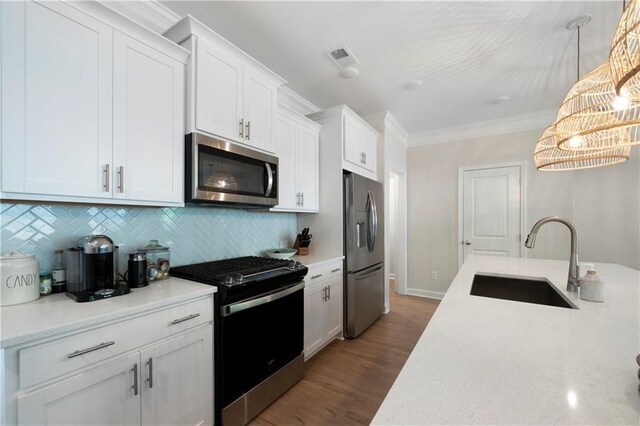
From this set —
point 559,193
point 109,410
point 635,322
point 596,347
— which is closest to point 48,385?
point 109,410

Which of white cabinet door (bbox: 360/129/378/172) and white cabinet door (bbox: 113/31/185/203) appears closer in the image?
white cabinet door (bbox: 113/31/185/203)

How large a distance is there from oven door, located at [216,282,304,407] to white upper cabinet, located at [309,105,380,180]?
1.62 metres

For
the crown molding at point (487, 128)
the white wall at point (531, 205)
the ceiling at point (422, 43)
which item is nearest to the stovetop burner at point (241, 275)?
the ceiling at point (422, 43)

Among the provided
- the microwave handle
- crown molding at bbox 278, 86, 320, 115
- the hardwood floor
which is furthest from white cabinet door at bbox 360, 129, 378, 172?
the hardwood floor

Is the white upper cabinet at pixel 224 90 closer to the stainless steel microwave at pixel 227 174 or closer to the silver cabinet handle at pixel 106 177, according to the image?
the stainless steel microwave at pixel 227 174

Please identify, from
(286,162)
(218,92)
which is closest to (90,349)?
(218,92)

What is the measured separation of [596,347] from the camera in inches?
33.3

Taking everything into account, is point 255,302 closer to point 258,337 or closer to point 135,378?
point 258,337

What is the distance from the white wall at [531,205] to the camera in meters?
3.43

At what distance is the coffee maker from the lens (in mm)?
1336

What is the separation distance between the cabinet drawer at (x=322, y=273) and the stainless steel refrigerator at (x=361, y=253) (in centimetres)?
16

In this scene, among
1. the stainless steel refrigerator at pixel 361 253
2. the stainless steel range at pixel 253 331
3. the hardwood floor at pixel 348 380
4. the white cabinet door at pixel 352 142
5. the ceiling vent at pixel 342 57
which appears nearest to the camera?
the stainless steel range at pixel 253 331

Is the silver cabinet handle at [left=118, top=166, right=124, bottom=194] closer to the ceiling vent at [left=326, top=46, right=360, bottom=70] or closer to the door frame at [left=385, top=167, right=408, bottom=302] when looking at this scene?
the ceiling vent at [left=326, top=46, right=360, bottom=70]

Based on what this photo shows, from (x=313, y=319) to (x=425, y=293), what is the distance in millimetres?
2757
